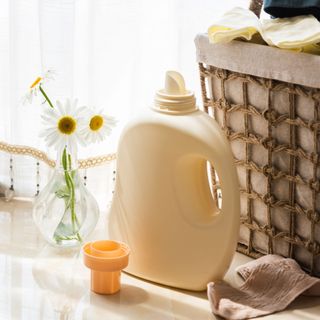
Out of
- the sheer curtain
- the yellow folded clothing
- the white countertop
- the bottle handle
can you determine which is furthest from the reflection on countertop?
the yellow folded clothing

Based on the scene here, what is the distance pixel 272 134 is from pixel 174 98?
17 centimetres

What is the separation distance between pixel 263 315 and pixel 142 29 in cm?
60

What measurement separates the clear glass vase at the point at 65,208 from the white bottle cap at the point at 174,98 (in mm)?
208

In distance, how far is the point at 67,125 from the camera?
1.25m

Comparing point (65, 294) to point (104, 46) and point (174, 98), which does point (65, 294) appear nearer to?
point (174, 98)

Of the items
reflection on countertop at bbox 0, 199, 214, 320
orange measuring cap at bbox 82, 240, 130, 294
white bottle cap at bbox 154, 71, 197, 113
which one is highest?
white bottle cap at bbox 154, 71, 197, 113

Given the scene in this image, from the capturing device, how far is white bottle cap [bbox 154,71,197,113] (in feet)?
3.82

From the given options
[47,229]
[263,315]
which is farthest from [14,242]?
[263,315]

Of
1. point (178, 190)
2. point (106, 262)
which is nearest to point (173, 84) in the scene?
point (178, 190)

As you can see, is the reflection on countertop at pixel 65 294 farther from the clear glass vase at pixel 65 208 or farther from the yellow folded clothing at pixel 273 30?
the yellow folded clothing at pixel 273 30

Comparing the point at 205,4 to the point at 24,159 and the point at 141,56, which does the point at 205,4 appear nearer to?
the point at 141,56

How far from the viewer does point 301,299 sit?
1188mm

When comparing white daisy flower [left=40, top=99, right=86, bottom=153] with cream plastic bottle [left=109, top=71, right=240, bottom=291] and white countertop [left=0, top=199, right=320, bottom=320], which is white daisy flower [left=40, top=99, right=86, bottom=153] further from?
white countertop [left=0, top=199, right=320, bottom=320]

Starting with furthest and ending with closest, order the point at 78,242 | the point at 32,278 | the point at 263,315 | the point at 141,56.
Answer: the point at 141,56 → the point at 78,242 → the point at 32,278 → the point at 263,315
